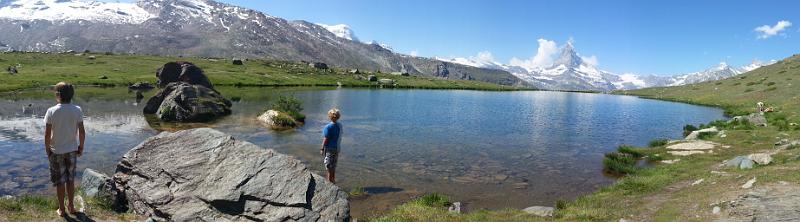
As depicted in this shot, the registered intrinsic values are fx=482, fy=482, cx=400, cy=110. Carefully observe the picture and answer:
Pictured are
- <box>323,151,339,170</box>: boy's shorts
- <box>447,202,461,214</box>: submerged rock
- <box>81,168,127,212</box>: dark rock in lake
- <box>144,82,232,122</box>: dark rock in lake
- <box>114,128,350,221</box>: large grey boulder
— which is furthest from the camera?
<box>144,82,232,122</box>: dark rock in lake

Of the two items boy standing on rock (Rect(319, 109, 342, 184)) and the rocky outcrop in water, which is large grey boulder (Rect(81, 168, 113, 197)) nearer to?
boy standing on rock (Rect(319, 109, 342, 184))

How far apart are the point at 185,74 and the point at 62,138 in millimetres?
71543

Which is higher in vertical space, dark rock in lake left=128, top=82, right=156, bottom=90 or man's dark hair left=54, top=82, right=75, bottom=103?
man's dark hair left=54, top=82, right=75, bottom=103

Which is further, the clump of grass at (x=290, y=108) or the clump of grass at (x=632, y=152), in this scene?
the clump of grass at (x=290, y=108)

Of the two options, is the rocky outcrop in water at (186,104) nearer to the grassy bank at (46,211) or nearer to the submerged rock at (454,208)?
the grassy bank at (46,211)

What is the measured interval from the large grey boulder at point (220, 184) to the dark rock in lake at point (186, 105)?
3412cm

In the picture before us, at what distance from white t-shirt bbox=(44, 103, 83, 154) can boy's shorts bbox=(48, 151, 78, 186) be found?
24cm

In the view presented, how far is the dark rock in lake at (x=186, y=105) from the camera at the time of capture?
49219 millimetres

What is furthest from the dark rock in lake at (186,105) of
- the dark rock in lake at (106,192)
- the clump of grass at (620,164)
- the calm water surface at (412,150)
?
the clump of grass at (620,164)

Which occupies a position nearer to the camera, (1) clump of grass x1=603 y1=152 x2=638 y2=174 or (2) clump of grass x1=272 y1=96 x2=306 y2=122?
(1) clump of grass x1=603 y1=152 x2=638 y2=174

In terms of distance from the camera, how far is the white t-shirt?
13.6 m

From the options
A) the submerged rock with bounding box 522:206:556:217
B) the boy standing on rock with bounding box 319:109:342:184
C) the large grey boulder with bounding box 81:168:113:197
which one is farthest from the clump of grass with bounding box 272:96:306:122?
the submerged rock with bounding box 522:206:556:217

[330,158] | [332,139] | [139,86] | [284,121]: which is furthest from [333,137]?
[139,86]

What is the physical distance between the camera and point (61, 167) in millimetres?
14078
